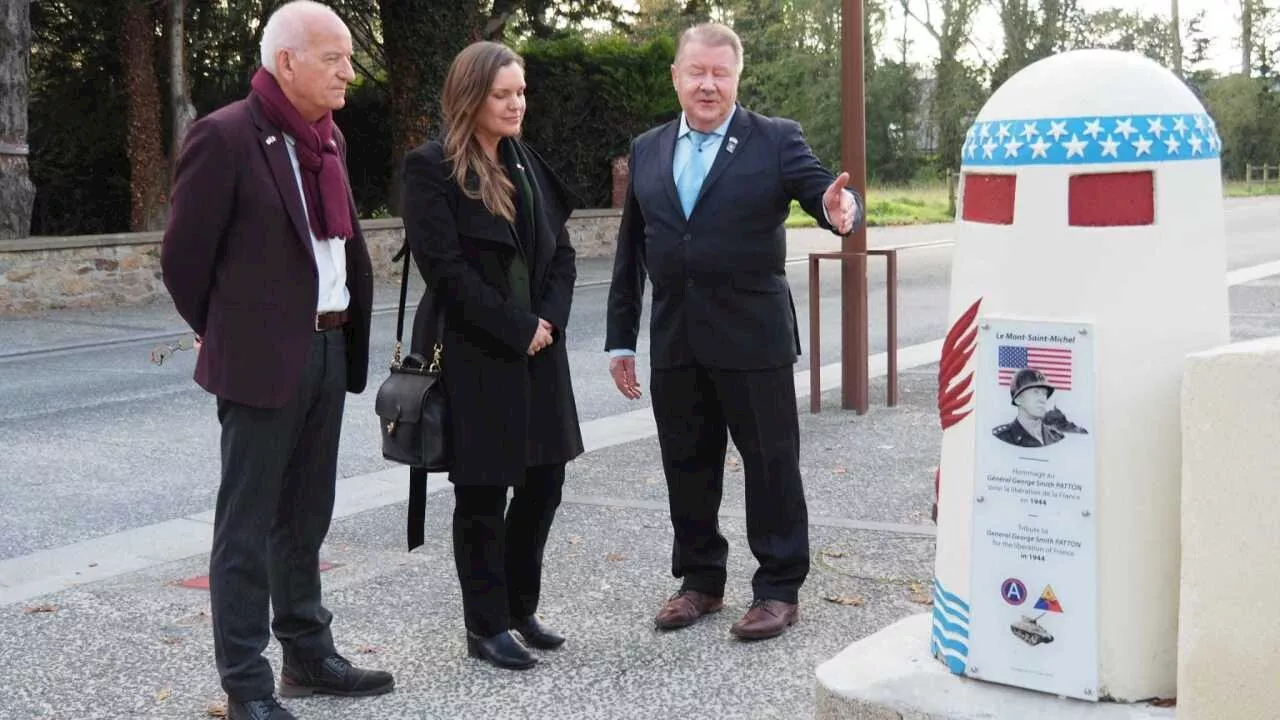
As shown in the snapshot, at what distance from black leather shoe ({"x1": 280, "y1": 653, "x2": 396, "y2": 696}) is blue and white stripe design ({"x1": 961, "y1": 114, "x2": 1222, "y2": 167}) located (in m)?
2.27

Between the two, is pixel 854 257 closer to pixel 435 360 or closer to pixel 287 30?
pixel 435 360

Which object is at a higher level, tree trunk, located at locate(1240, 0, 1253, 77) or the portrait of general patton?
tree trunk, located at locate(1240, 0, 1253, 77)

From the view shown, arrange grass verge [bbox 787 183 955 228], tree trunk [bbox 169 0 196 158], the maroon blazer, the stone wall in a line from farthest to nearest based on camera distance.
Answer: grass verge [bbox 787 183 955 228]
tree trunk [bbox 169 0 196 158]
the stone wall
the maroon blazer

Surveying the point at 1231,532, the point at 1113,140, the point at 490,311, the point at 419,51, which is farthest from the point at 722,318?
the point at 419,51

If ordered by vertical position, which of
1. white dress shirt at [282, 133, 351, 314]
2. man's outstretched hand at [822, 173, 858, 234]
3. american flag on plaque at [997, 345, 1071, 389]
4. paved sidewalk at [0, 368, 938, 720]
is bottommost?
paved sidewalk at [0, 368, 938, 720]

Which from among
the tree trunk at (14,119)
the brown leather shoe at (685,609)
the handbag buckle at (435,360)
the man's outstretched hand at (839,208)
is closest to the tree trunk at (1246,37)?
the tree trunk at (14,119)

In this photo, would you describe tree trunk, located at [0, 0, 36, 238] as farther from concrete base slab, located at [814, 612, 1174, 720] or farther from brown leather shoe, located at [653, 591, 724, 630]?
concrete base slab, located at [814, 612, 1174, 720]

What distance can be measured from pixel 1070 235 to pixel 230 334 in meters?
2.07

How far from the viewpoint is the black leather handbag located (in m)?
4.27

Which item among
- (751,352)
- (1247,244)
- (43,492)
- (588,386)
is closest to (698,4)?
(1247,244)

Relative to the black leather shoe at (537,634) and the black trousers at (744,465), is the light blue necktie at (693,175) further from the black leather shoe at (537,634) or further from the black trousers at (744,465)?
the black leather shoe at (537,634)

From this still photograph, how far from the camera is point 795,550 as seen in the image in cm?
469

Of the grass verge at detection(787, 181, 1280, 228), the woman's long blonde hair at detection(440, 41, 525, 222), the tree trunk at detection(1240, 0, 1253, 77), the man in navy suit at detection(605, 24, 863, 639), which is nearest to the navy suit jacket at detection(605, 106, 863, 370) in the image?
the man in navy suit at detection(605, 24, 863, 639)

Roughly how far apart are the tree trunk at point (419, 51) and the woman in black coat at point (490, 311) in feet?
55.4
